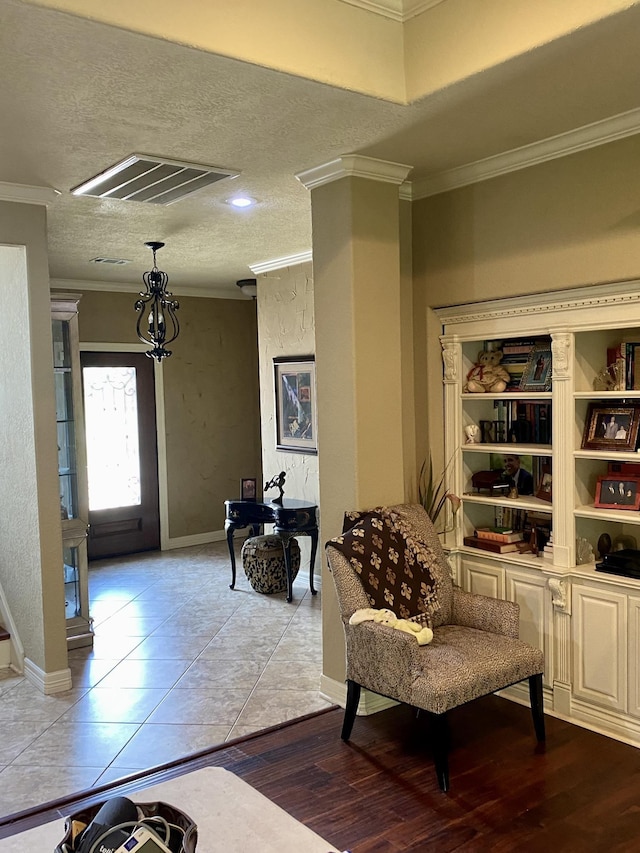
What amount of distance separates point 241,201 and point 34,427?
5.55 ft

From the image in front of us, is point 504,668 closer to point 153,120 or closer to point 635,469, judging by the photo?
point 635,469

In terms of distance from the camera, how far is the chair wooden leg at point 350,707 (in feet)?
11.1

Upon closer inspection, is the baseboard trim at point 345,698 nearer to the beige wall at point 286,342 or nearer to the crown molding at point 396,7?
the beige wall at point 286,342

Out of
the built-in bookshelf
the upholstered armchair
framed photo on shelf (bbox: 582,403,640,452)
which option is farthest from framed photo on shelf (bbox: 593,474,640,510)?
the upholstered armchair

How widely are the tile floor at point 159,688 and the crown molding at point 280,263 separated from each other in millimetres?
2621

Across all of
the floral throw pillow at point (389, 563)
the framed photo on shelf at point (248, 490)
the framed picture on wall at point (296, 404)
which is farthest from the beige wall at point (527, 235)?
the framed photo on shelf at point (248, 490)

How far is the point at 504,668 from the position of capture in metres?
3.11

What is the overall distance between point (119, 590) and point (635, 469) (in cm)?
426

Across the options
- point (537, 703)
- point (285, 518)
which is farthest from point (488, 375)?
point (285, 518)

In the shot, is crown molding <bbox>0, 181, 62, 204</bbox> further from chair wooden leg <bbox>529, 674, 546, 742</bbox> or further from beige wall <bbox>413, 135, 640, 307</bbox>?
chair wooden leg <bbox>529, 674, 546, 742</bbox>

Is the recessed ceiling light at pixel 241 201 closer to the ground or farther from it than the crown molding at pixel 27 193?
farther from it

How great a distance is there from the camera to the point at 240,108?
113 inches

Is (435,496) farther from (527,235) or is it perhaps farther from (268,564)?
(268,564)

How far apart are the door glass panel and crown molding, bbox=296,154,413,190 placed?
4167mm
